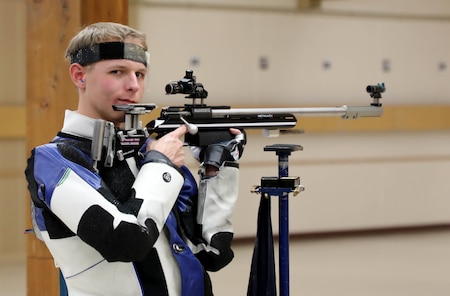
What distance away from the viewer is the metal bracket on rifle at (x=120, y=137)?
192cm

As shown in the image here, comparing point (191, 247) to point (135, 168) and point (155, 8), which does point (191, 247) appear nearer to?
point (135, 168)

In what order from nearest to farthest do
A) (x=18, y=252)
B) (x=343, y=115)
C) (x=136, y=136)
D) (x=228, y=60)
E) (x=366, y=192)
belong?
(x=136, y=136) < (x=343, y=115) < (x=18, y=252) < (x=228, y=60) < (x=366, y=192)

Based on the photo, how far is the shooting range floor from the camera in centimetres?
542

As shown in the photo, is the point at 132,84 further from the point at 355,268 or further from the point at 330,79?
the point at 330,79

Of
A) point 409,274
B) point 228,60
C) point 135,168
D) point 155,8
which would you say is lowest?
point 409,274

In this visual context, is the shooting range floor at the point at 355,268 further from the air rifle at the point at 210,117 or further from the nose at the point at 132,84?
the nose at the point at 132,84

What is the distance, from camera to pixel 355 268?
6133 millimetres

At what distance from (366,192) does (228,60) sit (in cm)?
199

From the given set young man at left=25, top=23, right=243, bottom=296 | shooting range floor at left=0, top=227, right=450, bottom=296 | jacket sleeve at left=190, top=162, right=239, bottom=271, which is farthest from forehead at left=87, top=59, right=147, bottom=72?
shooting range floor at left=0, top=227, right=450, bottom=296

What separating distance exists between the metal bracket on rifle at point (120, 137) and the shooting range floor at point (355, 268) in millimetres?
3449

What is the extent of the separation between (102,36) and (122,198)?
0.43m

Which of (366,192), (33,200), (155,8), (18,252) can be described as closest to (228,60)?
(155,8)

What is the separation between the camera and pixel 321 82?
748cm

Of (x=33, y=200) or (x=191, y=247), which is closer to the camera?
(x=33, y=200)
